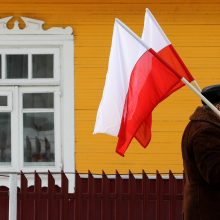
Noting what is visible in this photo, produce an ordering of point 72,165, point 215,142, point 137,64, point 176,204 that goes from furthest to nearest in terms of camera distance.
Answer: point 72,165, point 176,204, point 137,64, point 215,142

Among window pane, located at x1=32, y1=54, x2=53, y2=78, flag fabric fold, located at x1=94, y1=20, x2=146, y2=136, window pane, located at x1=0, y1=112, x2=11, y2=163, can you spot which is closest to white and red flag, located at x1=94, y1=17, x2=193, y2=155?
flag fabric fold, located at x1=94, y1=20, x2=146, y2=136

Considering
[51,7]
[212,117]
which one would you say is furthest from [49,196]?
[212,117]

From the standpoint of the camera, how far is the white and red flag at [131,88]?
6.12 meters

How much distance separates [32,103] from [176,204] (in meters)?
2.62

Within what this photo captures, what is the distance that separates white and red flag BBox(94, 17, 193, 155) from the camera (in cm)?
612

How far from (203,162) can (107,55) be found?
534cm

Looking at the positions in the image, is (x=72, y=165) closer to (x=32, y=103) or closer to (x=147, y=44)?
(x=32, y=103)

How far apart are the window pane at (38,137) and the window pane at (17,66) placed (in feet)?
1.44

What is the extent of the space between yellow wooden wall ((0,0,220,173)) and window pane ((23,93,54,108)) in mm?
312

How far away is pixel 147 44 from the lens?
631 cm

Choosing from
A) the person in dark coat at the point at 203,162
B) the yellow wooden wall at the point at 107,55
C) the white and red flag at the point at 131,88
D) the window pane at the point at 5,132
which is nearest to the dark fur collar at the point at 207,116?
the person in dark coat at the point at 203,162

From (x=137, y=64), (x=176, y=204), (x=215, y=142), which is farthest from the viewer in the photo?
(x=176, y=204)

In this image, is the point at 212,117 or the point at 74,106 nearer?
the point at 212,117

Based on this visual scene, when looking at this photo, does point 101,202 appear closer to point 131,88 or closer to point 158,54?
point 131,88
